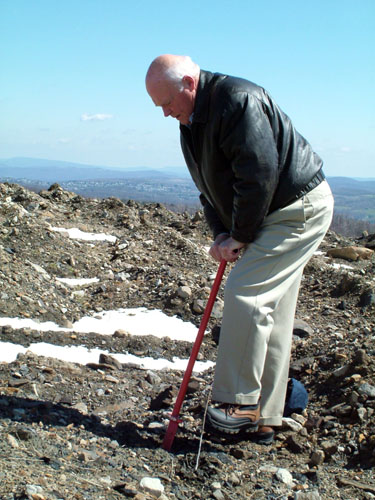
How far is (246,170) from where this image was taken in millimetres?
3445

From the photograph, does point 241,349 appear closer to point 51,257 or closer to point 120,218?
point 51,257

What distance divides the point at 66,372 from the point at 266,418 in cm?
201

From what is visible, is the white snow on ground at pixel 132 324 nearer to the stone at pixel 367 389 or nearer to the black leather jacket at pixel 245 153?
the stone at pixel 367 389

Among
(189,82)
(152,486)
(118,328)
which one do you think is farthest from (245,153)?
(118,328)

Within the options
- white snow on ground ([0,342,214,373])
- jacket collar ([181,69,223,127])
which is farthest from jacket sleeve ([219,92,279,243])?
white snow on ground ([0,342,214,373])

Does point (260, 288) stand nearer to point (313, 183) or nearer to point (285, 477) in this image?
point (313, 183)

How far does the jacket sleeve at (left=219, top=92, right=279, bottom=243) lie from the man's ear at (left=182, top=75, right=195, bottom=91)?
0.28 m

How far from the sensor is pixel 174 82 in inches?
141

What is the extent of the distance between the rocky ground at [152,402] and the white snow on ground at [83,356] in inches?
4.9

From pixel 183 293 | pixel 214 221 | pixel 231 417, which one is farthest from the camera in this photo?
pixel 183 293

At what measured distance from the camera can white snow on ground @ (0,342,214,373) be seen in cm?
577

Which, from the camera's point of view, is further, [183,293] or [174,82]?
[183,293]

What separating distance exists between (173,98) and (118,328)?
13.1ft

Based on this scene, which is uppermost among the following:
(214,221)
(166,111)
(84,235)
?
(166,111)
